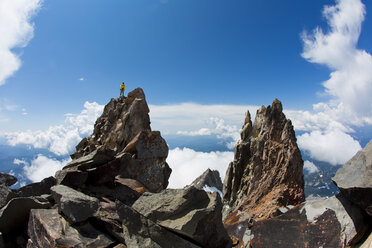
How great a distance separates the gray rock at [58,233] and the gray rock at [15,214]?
0.92 metres

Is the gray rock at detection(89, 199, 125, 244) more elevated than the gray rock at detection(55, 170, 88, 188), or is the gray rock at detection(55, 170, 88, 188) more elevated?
the gray rock at detection(55, 170, 88, 188)

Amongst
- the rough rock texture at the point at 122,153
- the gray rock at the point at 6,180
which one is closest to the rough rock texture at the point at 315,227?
the rough rock texture at the point at 122,153

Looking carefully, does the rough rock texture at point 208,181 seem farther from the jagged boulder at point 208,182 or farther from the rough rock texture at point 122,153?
the rough rock texture at point 122,153

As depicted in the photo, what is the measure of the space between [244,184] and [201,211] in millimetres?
34989

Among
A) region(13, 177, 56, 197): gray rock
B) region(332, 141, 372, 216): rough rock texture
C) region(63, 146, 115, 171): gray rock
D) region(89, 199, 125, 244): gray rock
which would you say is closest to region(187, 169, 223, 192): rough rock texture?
region(63, 146, 115, 171): gray rock

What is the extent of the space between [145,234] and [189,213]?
2.28 meters

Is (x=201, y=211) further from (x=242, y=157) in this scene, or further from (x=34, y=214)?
(x=242, y=157)

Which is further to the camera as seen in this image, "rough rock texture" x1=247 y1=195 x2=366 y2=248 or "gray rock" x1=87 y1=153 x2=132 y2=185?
"gray rock" x1=87 y1=153 x2=132 y2=185

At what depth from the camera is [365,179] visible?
885cm

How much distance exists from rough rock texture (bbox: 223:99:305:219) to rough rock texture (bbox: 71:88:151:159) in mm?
24256

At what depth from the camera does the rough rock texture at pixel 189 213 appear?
9.44 meters

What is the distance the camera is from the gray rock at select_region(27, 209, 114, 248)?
9.55 metres

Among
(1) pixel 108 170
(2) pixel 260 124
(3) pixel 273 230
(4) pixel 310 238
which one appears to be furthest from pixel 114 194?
(2) pixel 260 124

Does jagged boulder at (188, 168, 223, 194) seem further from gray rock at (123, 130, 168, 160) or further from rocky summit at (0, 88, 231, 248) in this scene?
rocky summit at (0, 88, 231, 248)
